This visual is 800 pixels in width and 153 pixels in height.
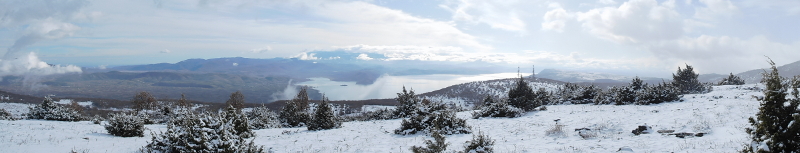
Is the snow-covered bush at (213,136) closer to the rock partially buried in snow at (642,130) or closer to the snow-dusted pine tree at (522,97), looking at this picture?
the rock partially buried in snow at (642,130)

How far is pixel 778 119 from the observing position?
229 inches

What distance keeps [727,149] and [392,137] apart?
33.6 ft

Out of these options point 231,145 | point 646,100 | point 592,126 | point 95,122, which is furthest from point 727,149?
point 95,122

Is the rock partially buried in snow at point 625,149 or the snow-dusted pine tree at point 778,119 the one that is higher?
the snow-dusted pine tree at point 778,119

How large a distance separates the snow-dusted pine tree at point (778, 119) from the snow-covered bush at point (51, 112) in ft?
98.7

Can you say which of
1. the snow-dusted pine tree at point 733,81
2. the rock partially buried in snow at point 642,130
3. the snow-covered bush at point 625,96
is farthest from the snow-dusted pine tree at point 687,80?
the rock partially buried in snow at point 642,130

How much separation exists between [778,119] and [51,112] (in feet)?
101

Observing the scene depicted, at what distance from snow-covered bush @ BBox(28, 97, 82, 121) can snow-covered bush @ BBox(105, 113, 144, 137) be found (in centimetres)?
919

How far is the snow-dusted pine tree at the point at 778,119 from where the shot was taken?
5.65 meters

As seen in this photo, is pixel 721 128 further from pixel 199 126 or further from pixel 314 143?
pixel 199 126

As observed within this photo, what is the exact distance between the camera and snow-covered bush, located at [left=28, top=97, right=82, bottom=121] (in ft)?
65.7

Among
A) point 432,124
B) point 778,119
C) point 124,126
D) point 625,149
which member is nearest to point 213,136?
point 432,124

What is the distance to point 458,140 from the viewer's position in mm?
12625

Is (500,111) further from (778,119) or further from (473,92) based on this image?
(473,92)
